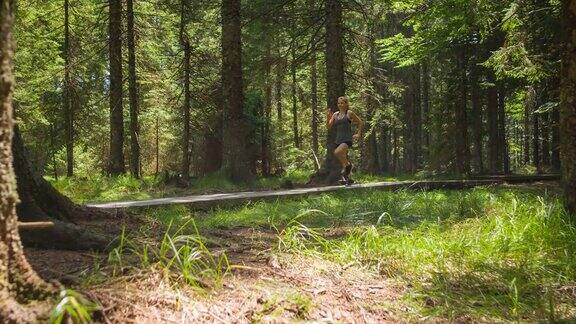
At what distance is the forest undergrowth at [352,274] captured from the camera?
2609mm

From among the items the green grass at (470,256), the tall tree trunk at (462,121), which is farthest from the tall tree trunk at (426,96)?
the green grass at (470,256)

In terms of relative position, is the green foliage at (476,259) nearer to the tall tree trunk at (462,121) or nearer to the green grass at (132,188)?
the green grass at (132,188)

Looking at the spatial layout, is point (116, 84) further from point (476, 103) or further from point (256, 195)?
point (476, 103)

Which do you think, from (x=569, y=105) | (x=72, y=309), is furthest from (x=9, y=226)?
(x=569, y=105)

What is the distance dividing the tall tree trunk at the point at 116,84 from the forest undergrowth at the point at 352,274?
11561 mm

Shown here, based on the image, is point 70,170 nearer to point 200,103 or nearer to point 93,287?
point 200,103

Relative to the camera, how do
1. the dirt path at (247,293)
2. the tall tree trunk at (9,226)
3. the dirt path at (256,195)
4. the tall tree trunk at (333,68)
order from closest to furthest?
the tall tree trunk at (9,226) < the dirt path at (247,293) < the dirt path at (256,195) < the tall tree trunk at (333,68)

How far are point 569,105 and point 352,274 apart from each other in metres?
3.41

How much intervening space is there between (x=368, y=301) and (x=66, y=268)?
191 centimetres

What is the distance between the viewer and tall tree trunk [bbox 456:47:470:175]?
733 inches

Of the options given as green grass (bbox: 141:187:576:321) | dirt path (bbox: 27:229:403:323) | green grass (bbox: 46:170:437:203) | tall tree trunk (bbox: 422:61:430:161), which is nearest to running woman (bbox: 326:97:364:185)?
green grass (bbox: 46:170:437:203)

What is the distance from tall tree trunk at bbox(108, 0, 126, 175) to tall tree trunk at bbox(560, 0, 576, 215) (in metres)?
13.7

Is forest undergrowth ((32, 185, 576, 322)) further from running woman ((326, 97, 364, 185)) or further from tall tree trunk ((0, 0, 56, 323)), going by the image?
running woman ((326, 97, 364, 185))

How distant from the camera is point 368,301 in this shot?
3014 millimetres
